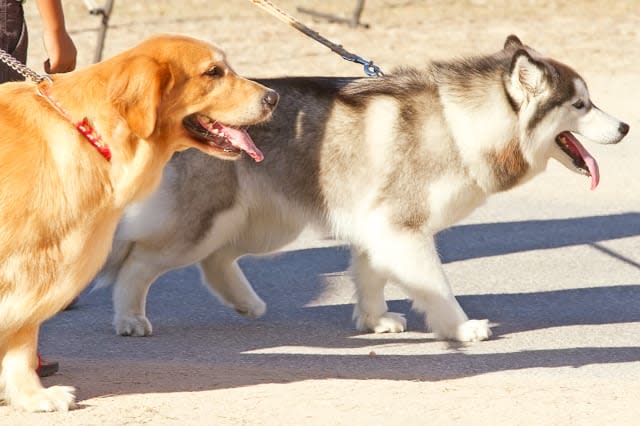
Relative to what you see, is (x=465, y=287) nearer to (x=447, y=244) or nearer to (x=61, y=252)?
(x=447, y=244)

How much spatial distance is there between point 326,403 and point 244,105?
124 centimetres

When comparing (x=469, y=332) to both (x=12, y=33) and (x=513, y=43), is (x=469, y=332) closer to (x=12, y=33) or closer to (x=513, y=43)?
(x=513, y=43)

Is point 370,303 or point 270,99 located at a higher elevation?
point 270,99

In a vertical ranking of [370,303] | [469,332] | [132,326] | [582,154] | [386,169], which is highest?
[582,154]

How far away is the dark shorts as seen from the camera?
5574 mm

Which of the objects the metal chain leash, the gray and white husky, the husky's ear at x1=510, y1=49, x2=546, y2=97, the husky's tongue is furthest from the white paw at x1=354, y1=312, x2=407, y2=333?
the metal chain leash

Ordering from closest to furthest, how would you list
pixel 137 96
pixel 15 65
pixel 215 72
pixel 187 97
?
pixel 137 96
pixel 187 97
pixel 215 72
pixel 15 65

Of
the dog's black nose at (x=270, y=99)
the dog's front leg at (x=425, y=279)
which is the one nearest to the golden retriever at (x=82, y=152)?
the dog's black nose at (x=270, y=99)

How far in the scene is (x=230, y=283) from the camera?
7031 mm

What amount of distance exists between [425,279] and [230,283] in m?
1.23

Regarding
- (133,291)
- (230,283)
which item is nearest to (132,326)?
(133,291)

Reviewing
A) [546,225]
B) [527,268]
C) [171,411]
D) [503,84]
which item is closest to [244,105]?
[171,411]

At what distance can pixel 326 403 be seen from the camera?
5.00 metres

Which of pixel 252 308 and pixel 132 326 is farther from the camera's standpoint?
pixel 252 308
